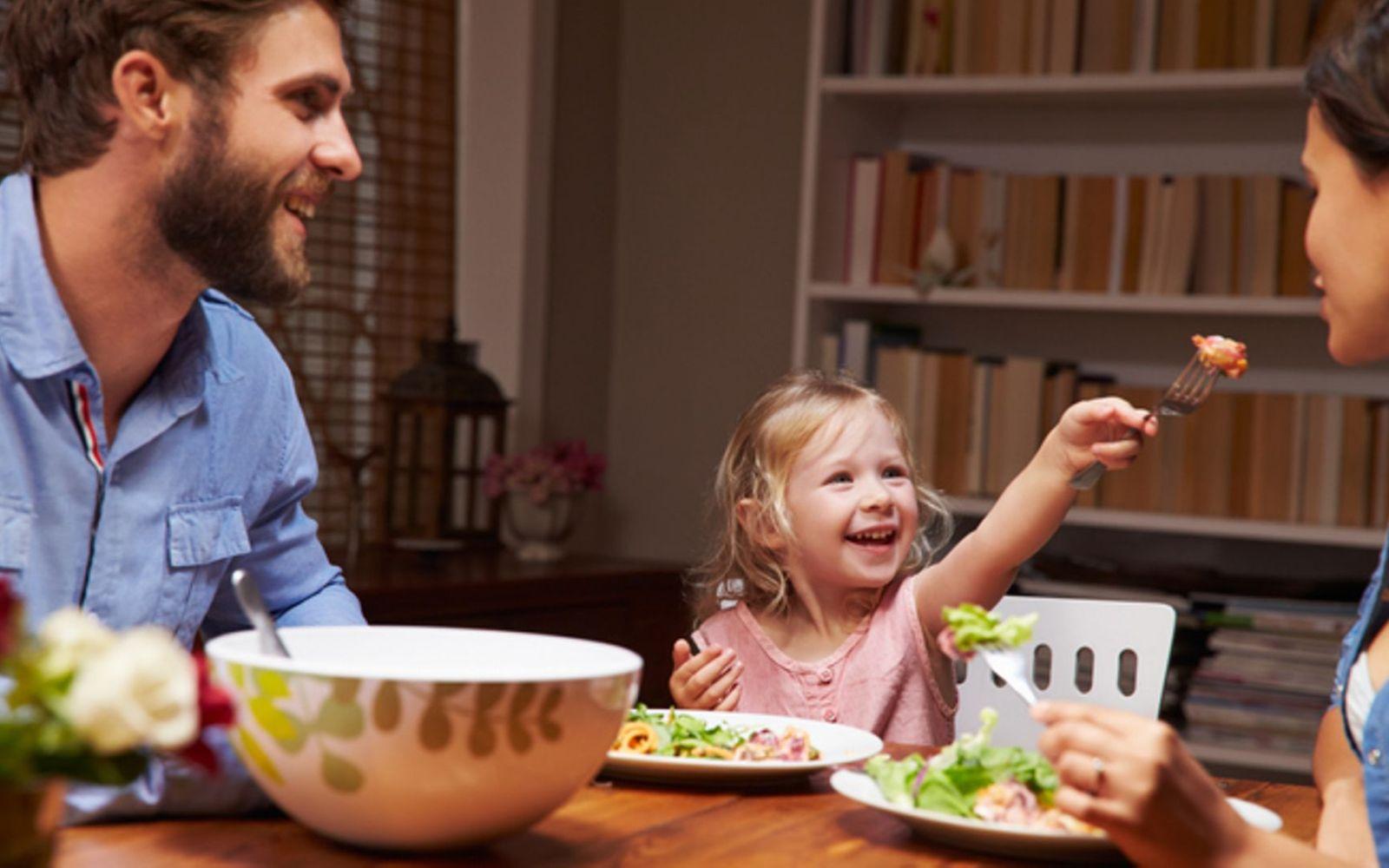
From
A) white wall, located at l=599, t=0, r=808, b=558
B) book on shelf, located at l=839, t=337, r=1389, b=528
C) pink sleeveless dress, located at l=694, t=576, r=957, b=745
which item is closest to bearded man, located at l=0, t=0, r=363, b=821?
pink sleeveless dress, located at l=694, t=576, r=957, b=745

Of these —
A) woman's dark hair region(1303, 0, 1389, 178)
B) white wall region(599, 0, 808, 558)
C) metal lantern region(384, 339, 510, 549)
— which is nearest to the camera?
woman's dark hair region(1303, 0, 1389, 178)

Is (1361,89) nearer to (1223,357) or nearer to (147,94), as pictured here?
(1223,357)

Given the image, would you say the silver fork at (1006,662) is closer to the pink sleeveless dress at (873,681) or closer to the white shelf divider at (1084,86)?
the pink sleeveless dress at (873,681)

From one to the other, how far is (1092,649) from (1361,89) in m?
0.75

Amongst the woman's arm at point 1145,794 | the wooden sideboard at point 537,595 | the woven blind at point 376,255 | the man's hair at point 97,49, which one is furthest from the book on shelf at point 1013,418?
the woman's arm at point 1145,794

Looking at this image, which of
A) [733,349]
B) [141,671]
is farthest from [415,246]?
[141,671]

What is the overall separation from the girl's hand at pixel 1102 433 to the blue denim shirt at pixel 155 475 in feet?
2.40

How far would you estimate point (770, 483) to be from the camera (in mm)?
2055

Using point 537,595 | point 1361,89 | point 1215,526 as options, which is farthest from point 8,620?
point 1215,526

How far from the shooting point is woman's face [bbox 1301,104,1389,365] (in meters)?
1.19

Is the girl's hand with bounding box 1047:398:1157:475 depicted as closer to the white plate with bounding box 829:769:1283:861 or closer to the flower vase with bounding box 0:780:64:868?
the white plate with bounding box 829:769:1283:861

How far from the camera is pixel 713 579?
2.12m

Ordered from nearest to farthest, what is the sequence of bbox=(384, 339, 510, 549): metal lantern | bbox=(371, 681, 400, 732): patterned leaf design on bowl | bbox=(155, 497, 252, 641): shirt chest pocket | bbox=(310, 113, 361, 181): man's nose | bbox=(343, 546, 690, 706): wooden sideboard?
1. bbox=(371, 681, 400, 732): patterned leaf design on bowl
2. bbox=(155, 497, 252, 641): shirt chest pocket
3. bbox=(310, 113, 361, 181): man's nose
4. bbox=(343, 546, 690, 706): wooden sideboard
5. bbox=(384, 339, 510, 549): metal lantern

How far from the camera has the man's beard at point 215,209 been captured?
1522 millimetres
